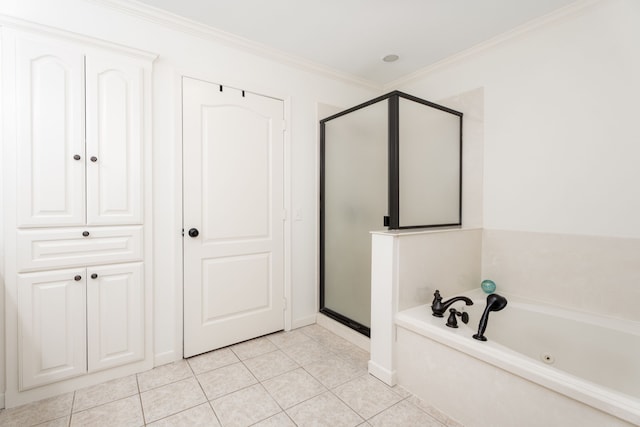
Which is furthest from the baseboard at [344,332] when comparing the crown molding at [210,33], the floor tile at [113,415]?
the crown molding at [210,33]

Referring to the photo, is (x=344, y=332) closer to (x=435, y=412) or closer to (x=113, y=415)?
(x=435, y=412)

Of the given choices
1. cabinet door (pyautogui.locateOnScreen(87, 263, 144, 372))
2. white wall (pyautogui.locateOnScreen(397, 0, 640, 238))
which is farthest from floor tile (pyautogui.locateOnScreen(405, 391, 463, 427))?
cabinet door (pyautogui.locateOnScreen(87, 263, 144, 372))

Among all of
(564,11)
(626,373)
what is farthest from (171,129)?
(626,373)

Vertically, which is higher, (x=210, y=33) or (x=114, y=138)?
(x=210, y=33)

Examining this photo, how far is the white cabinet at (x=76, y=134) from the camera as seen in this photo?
5.15 feet

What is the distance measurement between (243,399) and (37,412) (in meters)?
1.10

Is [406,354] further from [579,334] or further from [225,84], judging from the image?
[225,84]

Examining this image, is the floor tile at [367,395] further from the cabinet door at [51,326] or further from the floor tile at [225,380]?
the cabinet door at [51,326]

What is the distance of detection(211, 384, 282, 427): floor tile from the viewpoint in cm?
149

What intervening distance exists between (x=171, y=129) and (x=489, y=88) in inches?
99.2

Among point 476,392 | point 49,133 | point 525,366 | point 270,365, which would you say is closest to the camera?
point 525,366

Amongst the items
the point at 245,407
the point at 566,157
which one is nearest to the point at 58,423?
the point at 245,407

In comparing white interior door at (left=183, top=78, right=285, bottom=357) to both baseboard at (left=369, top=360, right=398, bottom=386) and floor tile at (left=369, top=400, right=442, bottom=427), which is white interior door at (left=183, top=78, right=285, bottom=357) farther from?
floor tile at (left=369, top=400, right=442, bottom=427)

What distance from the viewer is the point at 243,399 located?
1.65m
